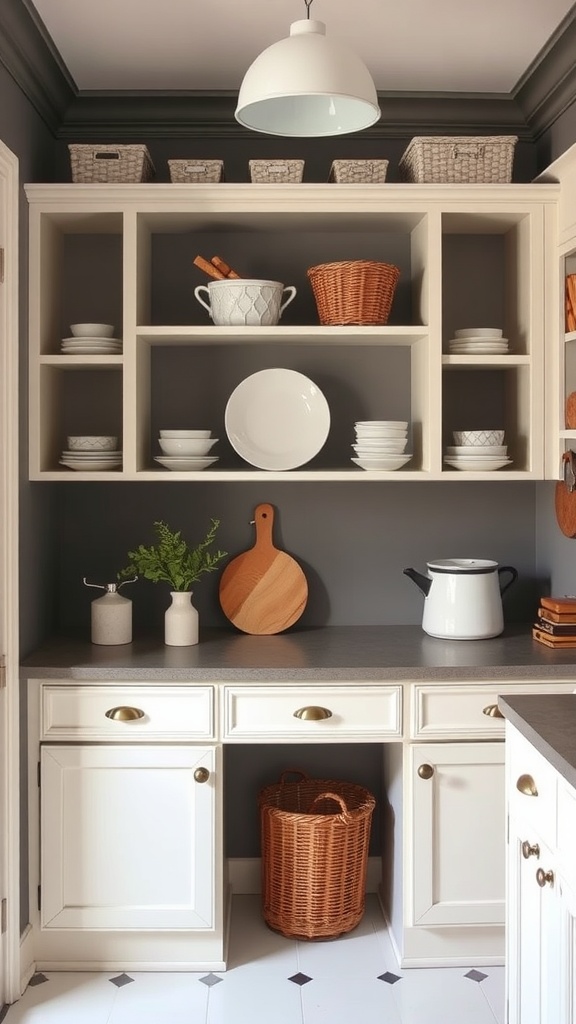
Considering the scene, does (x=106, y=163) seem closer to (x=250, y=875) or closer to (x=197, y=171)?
(x=197, y=171)

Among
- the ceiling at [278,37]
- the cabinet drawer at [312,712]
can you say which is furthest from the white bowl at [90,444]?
the ceiling at [278,37]

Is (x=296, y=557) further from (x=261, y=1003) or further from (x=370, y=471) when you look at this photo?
(x=261, y=1003)

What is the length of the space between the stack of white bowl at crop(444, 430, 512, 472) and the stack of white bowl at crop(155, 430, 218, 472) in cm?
73

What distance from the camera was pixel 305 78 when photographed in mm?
2025

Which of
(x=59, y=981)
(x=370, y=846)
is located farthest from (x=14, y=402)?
(x=370, y=846)

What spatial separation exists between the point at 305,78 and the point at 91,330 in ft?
4.30

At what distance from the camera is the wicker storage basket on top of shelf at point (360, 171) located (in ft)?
10.2

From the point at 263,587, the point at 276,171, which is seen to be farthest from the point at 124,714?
the point at 276,171

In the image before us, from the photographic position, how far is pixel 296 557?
3.49 meters

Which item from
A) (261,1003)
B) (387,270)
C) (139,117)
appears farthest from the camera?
(139,117)

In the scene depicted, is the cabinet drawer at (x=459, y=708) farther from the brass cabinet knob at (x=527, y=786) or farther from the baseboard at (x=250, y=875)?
the brass cabinet knob at (x=527, y=786)

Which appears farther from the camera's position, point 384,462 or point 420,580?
point 420,580

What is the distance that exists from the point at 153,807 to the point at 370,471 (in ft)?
3.78

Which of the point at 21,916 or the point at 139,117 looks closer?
the point at 21,916
